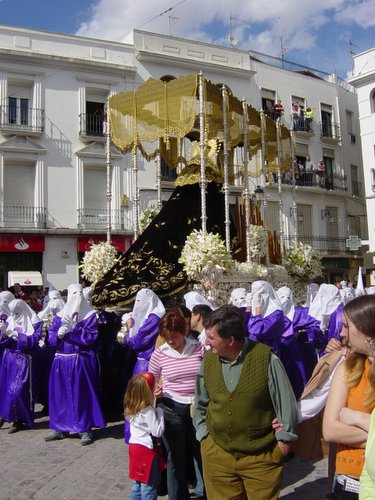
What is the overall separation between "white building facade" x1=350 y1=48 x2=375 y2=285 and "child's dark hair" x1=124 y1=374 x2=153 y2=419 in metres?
22.2

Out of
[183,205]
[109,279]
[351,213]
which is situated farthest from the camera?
[351,213]

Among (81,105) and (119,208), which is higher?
(81,105)

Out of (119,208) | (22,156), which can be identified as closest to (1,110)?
(22,156)

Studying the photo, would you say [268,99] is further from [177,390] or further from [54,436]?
[177,390]

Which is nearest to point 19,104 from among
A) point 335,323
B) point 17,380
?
point 17,380

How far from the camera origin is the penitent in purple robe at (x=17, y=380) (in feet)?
22.4

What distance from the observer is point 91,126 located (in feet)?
72.4

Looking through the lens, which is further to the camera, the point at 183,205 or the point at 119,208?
the point at 119,208

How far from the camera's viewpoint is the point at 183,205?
35.2 ft

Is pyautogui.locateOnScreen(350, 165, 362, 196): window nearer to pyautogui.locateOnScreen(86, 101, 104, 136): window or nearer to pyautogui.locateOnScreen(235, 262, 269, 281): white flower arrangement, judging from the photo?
pyautogui.locateOnScreen(86, 101, 104, 136): window

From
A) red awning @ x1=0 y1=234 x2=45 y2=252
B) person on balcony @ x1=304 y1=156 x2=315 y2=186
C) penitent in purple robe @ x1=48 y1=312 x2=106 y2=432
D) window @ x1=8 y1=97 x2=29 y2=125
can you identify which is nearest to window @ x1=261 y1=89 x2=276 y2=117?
person on balcony @ x1=304 y1=156 x2=315 y2=186

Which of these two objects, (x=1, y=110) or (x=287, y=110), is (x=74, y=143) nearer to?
(x=1, y=110)

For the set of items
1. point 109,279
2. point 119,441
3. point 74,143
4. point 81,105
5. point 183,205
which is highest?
point 81,105

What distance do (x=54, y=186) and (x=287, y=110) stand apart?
12456mm
